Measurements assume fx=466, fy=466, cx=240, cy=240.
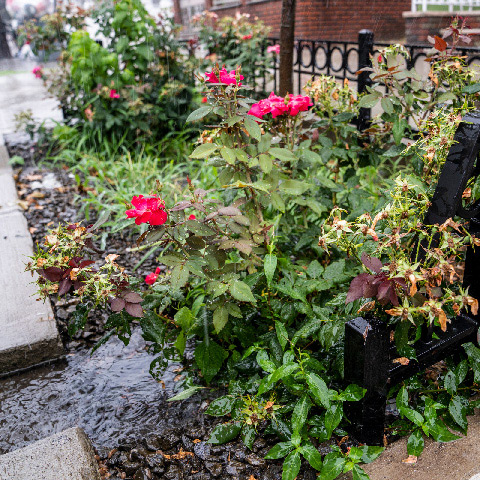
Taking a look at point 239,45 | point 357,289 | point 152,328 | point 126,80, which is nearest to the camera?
point 357,289

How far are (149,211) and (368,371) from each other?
0.90 metres

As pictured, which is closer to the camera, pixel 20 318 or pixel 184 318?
pixel 184 318

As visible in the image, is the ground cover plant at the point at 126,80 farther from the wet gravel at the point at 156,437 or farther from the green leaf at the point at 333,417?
the green leaf at the point at 333,417

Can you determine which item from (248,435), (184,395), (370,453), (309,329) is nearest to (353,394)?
(370,453)

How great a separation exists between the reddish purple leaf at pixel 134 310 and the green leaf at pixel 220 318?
0.92 feet

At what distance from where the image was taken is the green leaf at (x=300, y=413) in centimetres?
157

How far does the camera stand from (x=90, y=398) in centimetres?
208

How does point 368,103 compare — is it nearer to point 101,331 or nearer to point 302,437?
point 302,437

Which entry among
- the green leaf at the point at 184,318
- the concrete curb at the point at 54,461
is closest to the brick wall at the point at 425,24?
the green leaf at the point at 184,318

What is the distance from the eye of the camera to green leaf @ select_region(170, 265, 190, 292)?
1.58 metres

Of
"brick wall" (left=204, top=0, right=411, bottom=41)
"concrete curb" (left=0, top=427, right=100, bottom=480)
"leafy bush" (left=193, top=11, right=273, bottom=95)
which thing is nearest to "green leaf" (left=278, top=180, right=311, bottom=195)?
"concrete curb" (left=0, top=427, right=100, bottom=480)

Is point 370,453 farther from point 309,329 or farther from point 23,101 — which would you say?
point 23,101

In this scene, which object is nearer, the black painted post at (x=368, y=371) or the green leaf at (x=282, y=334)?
the black painted post at (x=368, y=371)

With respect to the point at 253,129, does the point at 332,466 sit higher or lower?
lower
